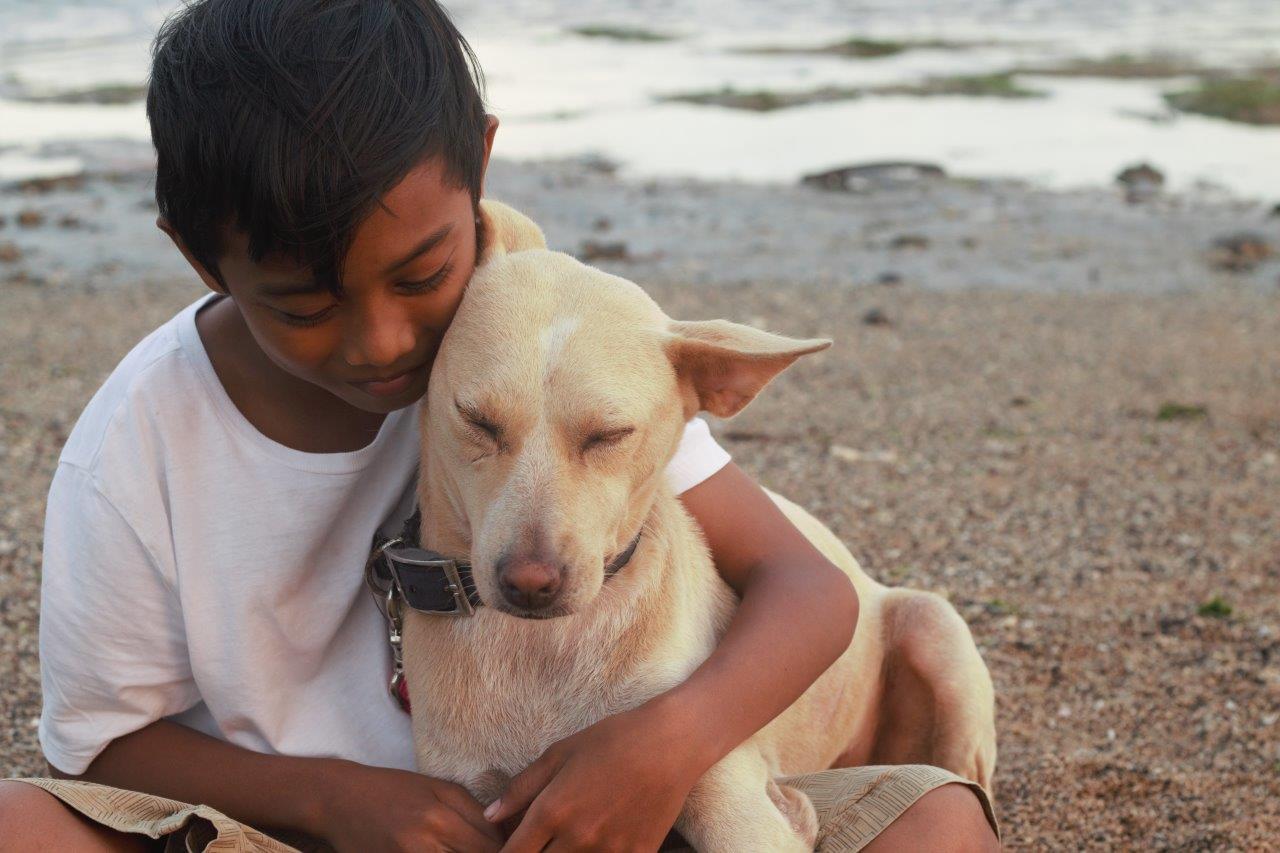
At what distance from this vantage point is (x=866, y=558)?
568 cm

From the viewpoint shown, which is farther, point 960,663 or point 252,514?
point 960,663

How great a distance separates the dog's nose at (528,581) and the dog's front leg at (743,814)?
0.58 meters

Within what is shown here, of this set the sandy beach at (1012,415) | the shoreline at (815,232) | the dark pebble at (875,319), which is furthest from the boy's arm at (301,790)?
the shoreline at (815,232)

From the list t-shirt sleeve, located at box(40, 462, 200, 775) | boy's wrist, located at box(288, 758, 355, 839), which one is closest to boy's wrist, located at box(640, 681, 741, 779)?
boy's wrist, located at box(288, 758, 355, 839)

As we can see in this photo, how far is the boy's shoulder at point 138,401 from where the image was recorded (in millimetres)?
2814

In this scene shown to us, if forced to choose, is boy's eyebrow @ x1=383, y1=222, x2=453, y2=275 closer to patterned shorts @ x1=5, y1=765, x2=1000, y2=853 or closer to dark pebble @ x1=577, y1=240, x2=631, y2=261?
patterned shorts @ x1=5, y1=765, x2=1000, y2=853

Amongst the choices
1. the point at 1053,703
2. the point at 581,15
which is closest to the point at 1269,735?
the point at 1053,703

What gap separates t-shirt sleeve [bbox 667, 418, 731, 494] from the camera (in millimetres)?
3061

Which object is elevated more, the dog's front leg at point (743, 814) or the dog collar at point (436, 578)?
the dog collar at point (436, 578)

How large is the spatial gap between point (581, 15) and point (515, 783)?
3384cm

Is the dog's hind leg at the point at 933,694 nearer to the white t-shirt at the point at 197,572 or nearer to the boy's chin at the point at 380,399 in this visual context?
the white t-shirt at the point at 197,572

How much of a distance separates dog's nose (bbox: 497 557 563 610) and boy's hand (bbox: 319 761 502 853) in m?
0.54

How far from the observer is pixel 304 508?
9.46 feet

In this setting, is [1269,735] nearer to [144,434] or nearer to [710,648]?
[710,648]
